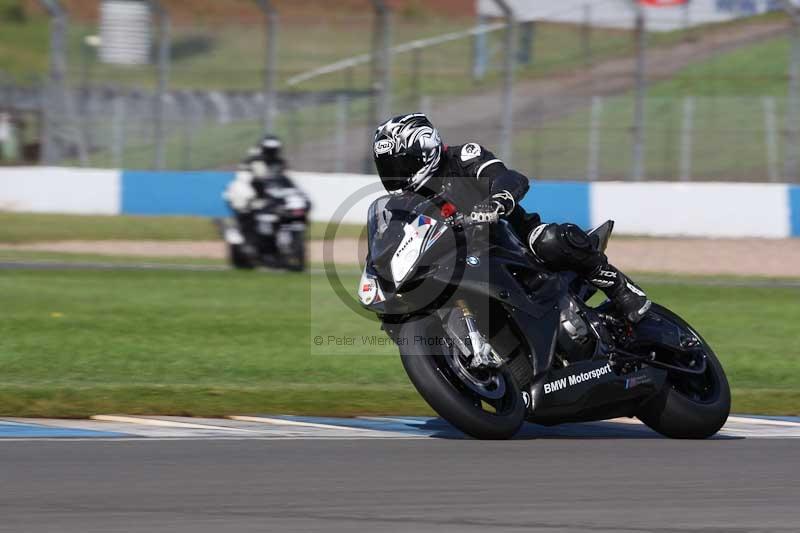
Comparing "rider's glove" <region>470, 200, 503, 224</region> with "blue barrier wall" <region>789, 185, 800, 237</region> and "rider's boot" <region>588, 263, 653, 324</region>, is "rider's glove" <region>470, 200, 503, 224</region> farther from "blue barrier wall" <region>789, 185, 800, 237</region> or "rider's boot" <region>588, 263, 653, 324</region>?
"blue barrier wall" <region>789, 185, 800, 237</region>

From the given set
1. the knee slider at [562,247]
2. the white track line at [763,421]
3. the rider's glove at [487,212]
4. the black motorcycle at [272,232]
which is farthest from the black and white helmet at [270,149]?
the rider's glove at [487,212]

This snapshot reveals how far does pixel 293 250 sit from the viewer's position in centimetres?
1675

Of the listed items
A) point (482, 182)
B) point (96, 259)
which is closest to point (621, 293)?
point (482, 182)

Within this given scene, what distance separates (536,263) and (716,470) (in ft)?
4.58

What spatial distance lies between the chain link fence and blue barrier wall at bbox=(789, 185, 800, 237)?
69 cm

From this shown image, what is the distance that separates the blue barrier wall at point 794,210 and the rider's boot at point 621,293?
13012mm

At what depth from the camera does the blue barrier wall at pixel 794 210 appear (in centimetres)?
1902

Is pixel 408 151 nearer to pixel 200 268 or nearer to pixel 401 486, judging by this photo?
pixel 401 486

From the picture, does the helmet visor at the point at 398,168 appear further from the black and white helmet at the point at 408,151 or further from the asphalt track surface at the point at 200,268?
the asphalt track surface at the point at 200,268

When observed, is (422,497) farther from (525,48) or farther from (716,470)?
(525,48)

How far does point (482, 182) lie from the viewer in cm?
654

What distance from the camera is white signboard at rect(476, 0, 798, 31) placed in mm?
20938

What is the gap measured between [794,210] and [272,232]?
7621 millimetres

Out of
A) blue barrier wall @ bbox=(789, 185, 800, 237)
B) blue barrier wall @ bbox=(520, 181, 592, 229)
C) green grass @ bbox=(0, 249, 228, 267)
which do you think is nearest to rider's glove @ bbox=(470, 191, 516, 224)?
green grass @ bbox=(0, 249, 228, 267)
